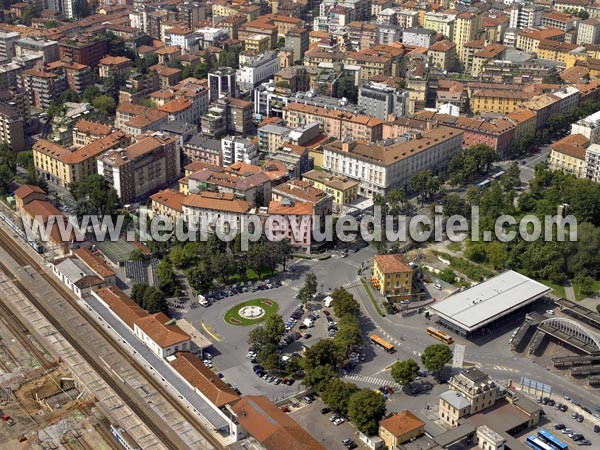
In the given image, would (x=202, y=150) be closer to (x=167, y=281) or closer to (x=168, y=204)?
(x=168, y=204)

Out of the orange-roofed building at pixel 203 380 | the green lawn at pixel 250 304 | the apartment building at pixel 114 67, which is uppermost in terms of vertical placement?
the apartment building at pixel 114 67

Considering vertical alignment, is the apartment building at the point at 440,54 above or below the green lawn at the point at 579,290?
above

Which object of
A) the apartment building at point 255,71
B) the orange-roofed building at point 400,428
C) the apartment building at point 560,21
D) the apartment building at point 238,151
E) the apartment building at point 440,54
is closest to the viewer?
the orange-roofed building at point 400,428

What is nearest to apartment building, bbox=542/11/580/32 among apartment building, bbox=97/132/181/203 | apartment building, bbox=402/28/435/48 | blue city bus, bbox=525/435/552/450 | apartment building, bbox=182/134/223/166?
apartment building, bbox=402/28/435/48

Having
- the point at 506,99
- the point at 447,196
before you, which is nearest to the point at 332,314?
the point at 447,196

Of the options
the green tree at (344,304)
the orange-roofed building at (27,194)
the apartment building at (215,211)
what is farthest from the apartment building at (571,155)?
the orange-roofed building at (27,194)

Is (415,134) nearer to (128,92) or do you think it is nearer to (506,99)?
(506,99)

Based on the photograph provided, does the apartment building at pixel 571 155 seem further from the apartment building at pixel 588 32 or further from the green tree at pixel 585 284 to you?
the apartment building at pixel 588 32
